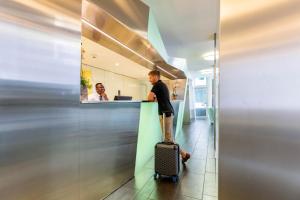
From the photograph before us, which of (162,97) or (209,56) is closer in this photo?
(162,97)

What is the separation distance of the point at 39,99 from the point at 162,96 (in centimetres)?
200

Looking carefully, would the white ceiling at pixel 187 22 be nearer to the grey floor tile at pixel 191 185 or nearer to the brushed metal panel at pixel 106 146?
the brushed metal panel at pixel 106 146

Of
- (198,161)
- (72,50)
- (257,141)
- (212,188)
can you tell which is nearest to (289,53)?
(257,141)

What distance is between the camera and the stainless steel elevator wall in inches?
46.6

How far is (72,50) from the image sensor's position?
1.65m

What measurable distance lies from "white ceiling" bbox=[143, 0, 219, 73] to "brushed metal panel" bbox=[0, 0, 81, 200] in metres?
2.25

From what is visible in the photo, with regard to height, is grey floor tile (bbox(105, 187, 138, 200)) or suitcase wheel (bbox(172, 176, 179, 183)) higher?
suitcase wheel (bbox(172, 176, 179, 183))

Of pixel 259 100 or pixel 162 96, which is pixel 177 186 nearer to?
pixel 162 96

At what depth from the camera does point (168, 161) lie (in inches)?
103

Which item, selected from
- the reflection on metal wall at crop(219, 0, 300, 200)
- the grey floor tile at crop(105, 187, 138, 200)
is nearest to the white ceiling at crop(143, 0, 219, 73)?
the reflection on metal wall at crop(219, 0, 300, 200)

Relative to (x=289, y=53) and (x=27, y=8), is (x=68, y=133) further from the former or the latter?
(x=289, y=53)

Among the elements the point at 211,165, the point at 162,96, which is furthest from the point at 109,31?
the point at 211,165

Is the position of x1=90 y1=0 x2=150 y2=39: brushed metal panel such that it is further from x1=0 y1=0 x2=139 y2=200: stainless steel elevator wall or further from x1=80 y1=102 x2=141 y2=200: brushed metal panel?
x1=80 y1=102 x2=141 y2=200: brushed metal panel

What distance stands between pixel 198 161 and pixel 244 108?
2810mm
